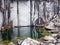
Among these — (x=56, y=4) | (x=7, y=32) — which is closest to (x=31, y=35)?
(x=7, y=32)

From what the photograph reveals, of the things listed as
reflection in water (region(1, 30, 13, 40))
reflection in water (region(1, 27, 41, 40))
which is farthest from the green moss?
reflection in water (region(1, 30, 13, 40))

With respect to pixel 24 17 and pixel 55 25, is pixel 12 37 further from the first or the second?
pixel 55 25

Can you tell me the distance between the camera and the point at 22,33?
375 cm

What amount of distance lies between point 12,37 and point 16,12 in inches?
14.7

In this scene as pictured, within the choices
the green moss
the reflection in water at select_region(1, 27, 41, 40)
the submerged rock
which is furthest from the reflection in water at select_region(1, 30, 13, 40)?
the green moss

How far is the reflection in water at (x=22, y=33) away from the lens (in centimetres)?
371

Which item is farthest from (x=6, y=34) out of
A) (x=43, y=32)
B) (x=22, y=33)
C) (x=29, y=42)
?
(x=43, y=32)

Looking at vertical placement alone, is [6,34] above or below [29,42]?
above

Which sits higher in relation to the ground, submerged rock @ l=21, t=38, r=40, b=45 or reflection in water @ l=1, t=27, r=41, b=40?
reflection in water @ l=1, t=27, r=41, b=40

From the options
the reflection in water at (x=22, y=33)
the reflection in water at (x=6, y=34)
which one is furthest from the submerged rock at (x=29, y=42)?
the reflection in water at (x=6, y=34)

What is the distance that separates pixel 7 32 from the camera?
3713 mm

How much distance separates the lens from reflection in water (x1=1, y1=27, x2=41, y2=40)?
12.2 feet

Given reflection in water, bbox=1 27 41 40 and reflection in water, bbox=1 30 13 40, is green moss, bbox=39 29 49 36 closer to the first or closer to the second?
reflection in water, bbox=1 27 41 40

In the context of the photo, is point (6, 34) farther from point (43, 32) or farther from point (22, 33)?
point (43, 32)
